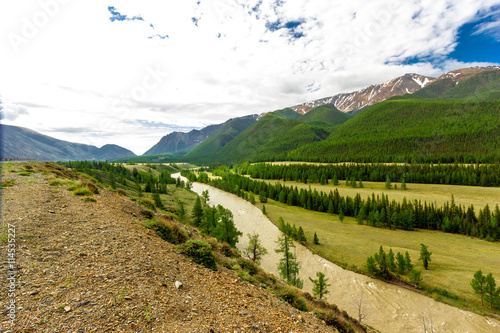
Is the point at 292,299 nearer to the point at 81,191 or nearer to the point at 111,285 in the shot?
the point at 111,285

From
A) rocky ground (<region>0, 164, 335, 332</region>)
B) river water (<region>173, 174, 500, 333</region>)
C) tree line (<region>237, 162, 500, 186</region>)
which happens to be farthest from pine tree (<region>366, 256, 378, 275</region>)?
tree line (<region>237, 162, 500, 186</region>)

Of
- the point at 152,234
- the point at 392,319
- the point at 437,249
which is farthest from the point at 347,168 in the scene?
the point at 152,234

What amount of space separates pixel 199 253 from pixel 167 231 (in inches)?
154

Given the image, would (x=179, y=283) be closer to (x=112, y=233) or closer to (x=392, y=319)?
(x=112, y=233)

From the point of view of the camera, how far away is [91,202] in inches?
616

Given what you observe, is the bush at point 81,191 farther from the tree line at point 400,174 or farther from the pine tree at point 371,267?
the tree line at point 400,174

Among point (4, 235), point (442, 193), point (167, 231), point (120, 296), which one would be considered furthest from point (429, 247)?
point (4, 235)

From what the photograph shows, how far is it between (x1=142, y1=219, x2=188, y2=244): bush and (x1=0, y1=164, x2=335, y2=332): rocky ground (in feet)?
3.01

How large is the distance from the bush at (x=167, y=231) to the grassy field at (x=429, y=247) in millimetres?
38872

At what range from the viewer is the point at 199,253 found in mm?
12617

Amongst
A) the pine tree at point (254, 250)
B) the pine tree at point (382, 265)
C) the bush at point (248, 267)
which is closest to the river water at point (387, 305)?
the pine tree at point (382, 265)

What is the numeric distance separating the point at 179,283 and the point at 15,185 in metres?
18.3

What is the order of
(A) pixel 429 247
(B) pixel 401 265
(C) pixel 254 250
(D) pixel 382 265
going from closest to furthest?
1. (C) pixel 254 250
2. (D) pixel 382 265
3. (B) pixel 401 265
4. (A) pixel 429 247

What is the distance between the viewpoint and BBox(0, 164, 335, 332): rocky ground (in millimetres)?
6074
